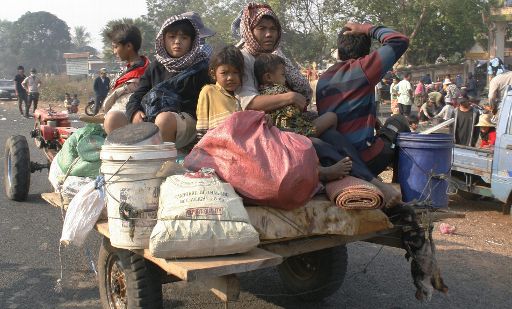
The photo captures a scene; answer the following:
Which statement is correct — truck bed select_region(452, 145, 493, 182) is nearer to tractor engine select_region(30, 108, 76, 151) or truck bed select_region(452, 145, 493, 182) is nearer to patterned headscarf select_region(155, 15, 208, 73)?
patterned headscarf select_region(155, 15, 208, 73)

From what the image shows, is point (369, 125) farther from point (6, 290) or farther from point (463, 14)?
point (463, 14)

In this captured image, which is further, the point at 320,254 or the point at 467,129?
the point at 467,129

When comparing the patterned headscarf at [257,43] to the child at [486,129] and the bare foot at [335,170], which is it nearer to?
the bare foot at [335,170]

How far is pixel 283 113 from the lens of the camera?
139 inches

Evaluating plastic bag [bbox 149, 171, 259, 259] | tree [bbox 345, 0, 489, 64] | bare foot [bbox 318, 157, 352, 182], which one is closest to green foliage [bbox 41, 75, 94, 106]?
tree [bbox 345, 0, 489, 64]

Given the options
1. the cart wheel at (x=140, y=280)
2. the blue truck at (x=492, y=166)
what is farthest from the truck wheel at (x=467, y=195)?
the cart wheel at (x=140, y=280)

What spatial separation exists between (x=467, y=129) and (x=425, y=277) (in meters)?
6.59

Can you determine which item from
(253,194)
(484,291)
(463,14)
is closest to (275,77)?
(253,194)

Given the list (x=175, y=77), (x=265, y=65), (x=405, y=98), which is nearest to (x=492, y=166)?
(x=265, y=65)

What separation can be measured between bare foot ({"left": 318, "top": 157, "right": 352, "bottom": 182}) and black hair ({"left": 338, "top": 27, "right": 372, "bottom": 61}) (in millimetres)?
977

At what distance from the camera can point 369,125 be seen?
12.6 feet

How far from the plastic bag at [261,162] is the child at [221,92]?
0.42m

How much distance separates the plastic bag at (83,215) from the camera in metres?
3.18

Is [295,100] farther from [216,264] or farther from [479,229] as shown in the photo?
[479,229]
